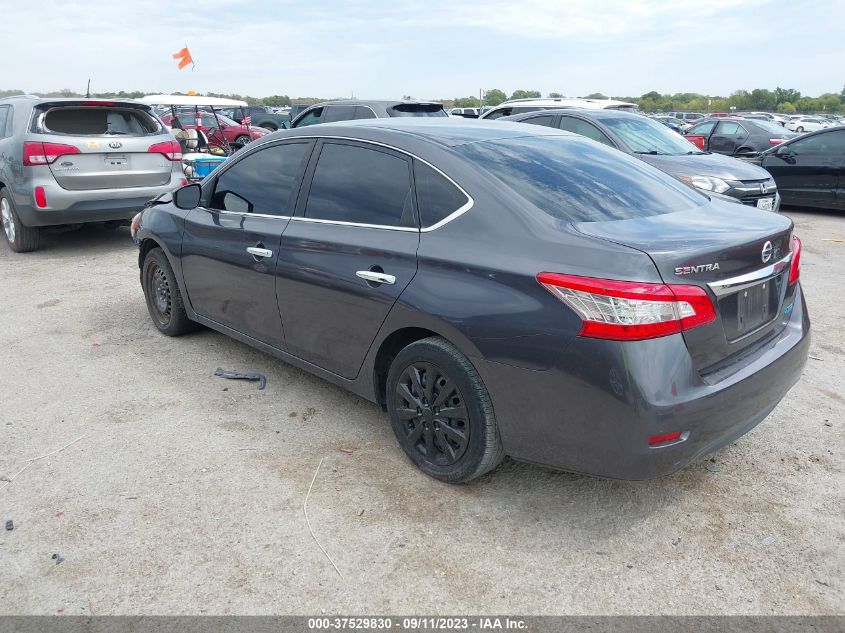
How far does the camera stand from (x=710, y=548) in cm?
281

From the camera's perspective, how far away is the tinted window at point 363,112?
11594mm

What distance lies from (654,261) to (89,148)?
706 cm

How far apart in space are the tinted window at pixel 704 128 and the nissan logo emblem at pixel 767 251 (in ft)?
51.0

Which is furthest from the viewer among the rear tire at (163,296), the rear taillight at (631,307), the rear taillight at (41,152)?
the rear taillight at (41,152)

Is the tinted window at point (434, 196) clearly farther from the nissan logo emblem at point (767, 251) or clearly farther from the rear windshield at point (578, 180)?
the nissan logo emblem at point (767, 251)

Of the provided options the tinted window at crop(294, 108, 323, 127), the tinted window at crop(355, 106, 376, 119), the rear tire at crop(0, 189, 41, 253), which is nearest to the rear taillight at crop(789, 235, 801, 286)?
the rear tire at crop(0, 189, 41, 253)

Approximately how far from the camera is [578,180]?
3314 millimetres

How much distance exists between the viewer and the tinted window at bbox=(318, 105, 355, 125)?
39.4 feet

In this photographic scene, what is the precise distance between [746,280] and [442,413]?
1391mm

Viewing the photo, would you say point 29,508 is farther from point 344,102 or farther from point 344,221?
point 344,102

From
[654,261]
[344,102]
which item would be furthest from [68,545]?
[344,102]

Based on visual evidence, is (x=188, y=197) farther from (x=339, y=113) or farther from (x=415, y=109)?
(x=339, y=113)

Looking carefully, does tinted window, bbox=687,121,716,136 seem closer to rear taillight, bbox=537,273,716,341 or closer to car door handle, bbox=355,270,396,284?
car door handle, bbox=355,270,396,284

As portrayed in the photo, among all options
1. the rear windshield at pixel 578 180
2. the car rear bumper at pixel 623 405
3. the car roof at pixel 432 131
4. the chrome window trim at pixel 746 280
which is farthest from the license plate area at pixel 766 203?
the car rear bumper at pixel 623 405
